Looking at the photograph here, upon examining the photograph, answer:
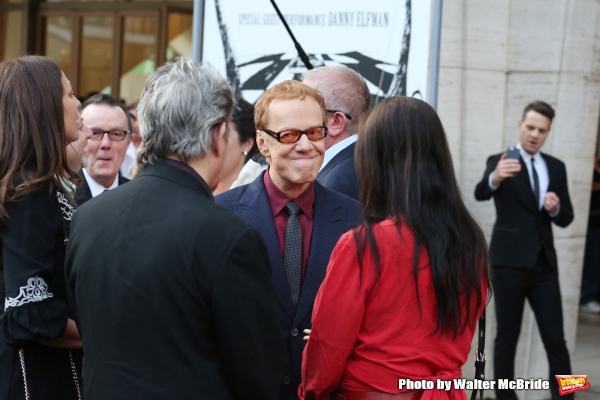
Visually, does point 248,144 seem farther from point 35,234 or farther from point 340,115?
point 35,234

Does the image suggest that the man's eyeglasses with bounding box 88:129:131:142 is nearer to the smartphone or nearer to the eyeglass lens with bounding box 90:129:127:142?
the eyeglass lens with bounding box 90:129:127:142

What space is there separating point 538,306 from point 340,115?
9.69 ft

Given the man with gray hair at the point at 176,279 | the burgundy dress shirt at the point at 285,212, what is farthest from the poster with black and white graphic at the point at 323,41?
the man with gray hair at the point at 176,279

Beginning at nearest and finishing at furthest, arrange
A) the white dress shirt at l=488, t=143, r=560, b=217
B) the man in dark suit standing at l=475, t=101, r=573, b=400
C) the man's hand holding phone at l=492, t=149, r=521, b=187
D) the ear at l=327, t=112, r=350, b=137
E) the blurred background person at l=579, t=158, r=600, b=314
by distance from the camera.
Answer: the ear at l=327, t=112, r=350, b=137 → the man's hand holding phone at l=492, t=149, r=521, b=187 → the man in dark suit standing at l=475, t=101, r=573, b=400 → the white dress shirt at l=488, t=143, r=560, b=217 → the blurred background person at l=579, t=158, r=600, b=314

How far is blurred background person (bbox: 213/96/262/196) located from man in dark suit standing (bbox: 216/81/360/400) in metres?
0.93

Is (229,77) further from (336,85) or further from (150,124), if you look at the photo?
(150,124)

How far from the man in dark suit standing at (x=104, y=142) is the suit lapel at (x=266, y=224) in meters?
1.42

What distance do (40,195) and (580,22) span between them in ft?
16.3

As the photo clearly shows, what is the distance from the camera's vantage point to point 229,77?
4.55 metres

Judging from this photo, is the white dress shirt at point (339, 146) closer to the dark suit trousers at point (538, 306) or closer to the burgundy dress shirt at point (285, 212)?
the burgundy dress shirt at point (285, 212)

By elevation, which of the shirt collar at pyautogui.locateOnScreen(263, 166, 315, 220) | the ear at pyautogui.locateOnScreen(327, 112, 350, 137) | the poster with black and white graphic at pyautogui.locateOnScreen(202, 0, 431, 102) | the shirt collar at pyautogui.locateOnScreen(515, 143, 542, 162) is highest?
the poster with black and white graphic at pyautogui.locateOnScreen(202, 0, 431, 102)

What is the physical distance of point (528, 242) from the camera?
5910 mm

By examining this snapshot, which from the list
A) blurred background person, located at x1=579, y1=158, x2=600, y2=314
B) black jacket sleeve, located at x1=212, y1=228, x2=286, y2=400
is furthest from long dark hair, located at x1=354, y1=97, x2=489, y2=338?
blurred background person, located at x1=579, y1=158, x2=600, y2=314

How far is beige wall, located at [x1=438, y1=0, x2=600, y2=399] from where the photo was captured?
618cm
